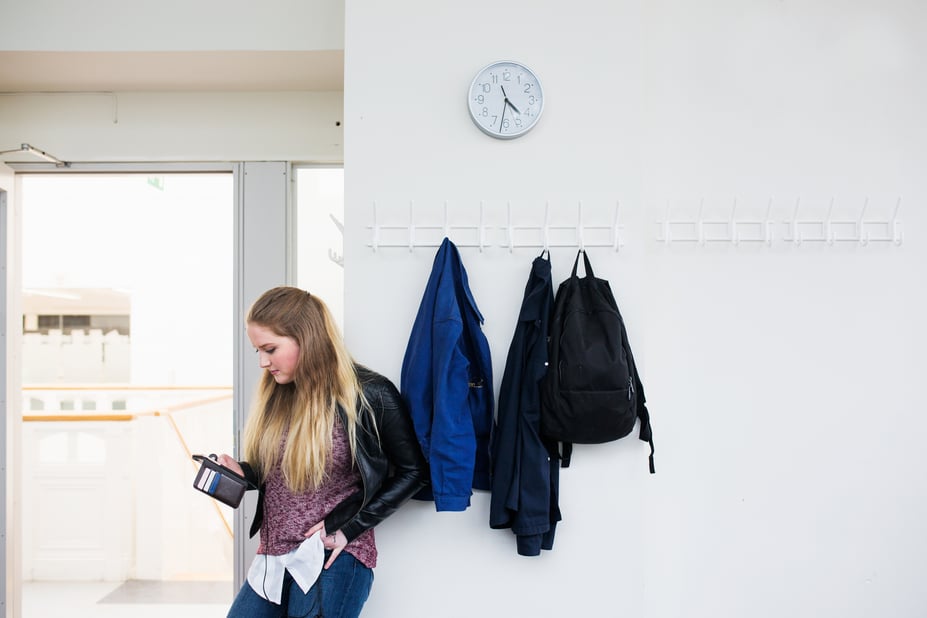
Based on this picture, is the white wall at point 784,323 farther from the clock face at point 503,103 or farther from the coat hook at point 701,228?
the clock face at point 503,103

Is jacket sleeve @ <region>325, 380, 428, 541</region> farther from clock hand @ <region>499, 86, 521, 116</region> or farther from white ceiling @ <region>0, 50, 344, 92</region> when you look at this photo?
white ceiling @ <region>0, 50, 344, 92</region>

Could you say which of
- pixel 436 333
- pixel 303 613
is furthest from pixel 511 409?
pixel 303 613

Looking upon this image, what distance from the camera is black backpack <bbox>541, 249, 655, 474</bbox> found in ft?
5.98

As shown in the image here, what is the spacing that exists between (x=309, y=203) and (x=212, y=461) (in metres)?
1.53

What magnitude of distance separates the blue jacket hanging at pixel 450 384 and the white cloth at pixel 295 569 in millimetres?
362

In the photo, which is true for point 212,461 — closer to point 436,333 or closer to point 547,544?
point 436,333

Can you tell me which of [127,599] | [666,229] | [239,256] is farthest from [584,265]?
[127,599]

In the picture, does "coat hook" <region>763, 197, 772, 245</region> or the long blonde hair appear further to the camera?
"coat hook" <region>763, 197, 772, 245</region>

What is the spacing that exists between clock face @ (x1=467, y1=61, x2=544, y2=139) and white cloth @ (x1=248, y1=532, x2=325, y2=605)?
1.39 metres

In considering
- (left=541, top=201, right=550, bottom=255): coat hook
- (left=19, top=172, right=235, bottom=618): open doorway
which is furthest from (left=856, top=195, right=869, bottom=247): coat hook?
(left=19, top=172, right=235, bottom=618): open doorway

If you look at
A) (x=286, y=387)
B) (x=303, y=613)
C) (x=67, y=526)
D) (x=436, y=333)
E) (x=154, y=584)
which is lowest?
(x=154, y=584)

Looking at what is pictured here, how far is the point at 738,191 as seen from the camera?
239cm

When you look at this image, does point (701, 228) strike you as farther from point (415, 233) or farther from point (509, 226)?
point (415, 233)

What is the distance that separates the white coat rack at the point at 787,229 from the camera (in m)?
2.33
